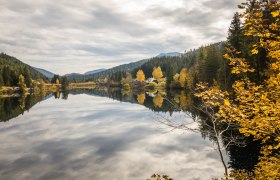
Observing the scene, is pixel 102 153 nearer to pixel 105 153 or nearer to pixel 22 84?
pixel 105 153

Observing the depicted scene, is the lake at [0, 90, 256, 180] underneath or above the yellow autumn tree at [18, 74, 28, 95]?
underneath

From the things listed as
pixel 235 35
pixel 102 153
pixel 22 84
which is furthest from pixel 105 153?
pixel 22 84

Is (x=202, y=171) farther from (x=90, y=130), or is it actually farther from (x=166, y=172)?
(x=90, y=130)

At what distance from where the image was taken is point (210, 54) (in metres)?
86.0

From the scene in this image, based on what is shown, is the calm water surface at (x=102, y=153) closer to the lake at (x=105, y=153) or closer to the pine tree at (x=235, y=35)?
the lake at (x=105, y=153)

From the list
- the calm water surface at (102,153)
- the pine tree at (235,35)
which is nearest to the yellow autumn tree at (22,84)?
the calm water surface at (102,153)

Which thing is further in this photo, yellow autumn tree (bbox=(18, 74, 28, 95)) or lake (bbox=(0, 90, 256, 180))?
yellow autumn tree (bbox=(18, 74, 28, 95))

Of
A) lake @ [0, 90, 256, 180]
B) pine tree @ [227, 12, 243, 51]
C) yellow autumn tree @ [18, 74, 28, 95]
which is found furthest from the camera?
yellow autumn tree @ [18, 74, 28, 95]

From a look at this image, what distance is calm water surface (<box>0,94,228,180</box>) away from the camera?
20.4 meters

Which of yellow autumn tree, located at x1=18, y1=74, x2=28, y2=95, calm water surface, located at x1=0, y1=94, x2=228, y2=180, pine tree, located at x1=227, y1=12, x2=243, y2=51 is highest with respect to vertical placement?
pine tree, located at x1=227, y1=12, x2=243, y2=51

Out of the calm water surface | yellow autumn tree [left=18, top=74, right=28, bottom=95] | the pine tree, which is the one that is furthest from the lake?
yellow autumn tree [left=18, top=74, right=28, bottom=95]

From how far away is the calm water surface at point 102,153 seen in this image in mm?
20375

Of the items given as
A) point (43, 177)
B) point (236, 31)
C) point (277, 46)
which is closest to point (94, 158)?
point (43, 177)

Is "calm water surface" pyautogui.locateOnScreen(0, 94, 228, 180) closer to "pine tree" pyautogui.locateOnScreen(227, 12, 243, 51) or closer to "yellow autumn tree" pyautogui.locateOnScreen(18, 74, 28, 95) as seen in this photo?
"pine tree" pyautogui.locateOnScreen(227, 12, 243, 51)
